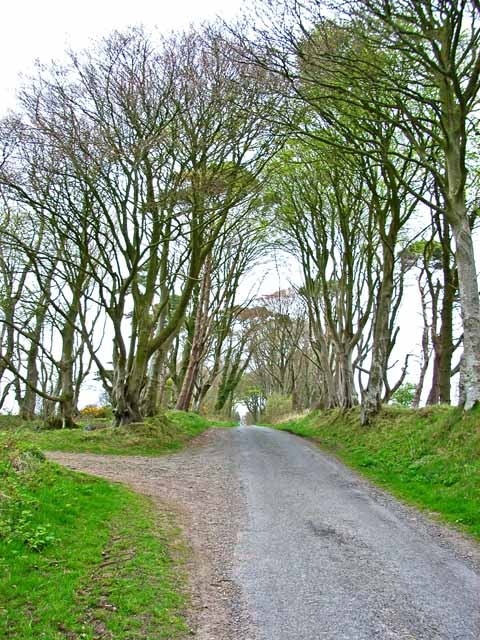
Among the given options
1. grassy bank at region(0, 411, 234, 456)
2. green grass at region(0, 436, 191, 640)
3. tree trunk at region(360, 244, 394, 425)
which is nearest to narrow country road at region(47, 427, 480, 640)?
green grass at region(0, 436, 191, 640)

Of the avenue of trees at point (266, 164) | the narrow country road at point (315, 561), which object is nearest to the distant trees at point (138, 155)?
the avenue of trees at point (266, 164)

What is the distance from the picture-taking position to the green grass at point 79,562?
3955 mm

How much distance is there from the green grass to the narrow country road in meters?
0.40

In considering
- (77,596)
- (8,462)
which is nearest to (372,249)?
(8,462)

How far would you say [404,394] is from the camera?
36.3 metres

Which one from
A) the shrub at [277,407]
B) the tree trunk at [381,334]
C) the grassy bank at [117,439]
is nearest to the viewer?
the grassy bank at [117,439]

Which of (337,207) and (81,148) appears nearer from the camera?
(81,148)

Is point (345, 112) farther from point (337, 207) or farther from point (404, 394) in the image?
point (404, 394)

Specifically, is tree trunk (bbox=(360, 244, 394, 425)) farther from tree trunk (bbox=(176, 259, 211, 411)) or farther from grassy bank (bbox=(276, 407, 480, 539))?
tree trunk (bbox=(176, 259, 211, 411))

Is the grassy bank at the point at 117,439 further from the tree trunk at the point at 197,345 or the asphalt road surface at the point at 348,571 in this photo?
the tree trunk at the point at 197,345

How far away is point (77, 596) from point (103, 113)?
11995mm

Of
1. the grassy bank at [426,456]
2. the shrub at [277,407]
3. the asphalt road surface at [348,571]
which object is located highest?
the shrub at [277,407]

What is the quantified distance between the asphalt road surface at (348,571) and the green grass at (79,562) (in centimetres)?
88

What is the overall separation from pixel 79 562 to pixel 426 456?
7926mm
